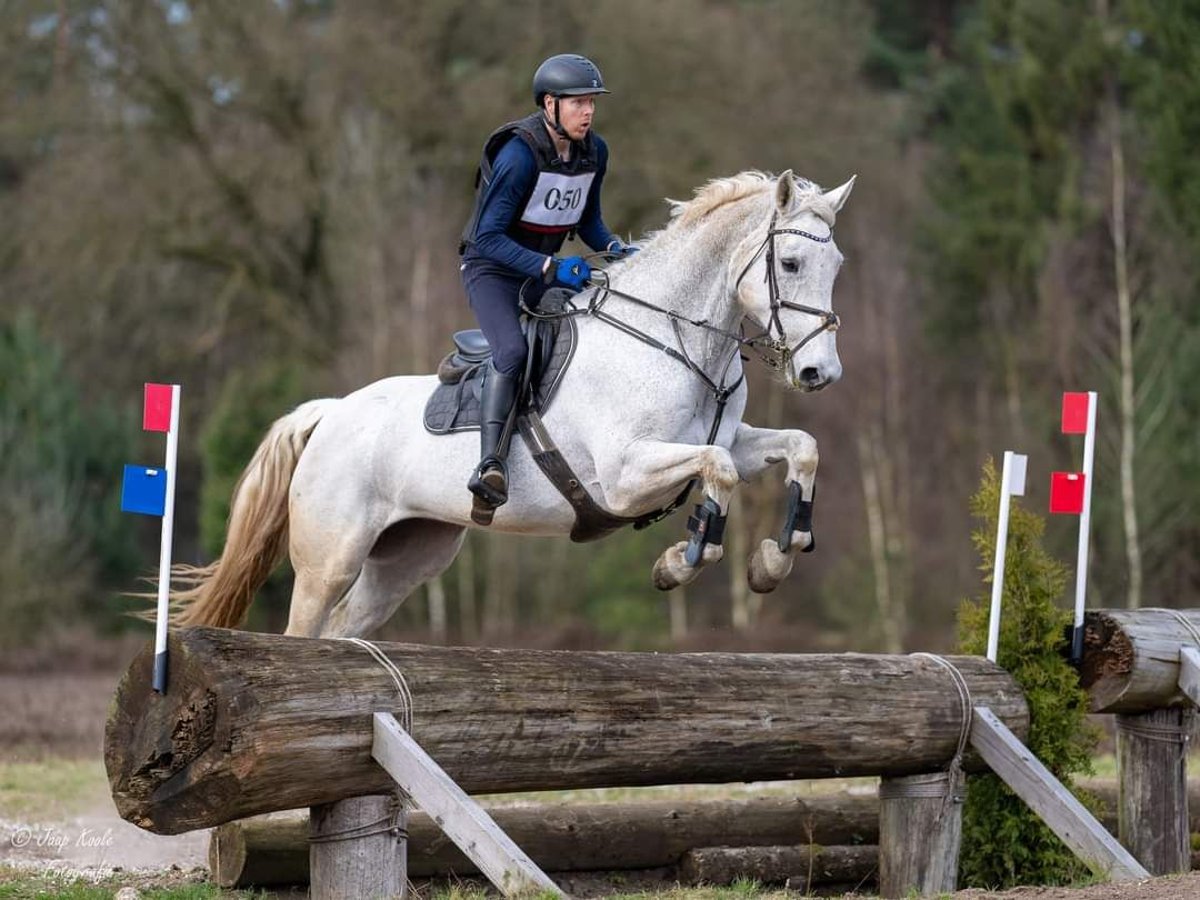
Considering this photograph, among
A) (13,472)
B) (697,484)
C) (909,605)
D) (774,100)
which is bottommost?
(909,605)

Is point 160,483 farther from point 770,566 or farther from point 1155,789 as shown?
point 1155,789

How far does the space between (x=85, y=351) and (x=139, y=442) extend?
2.44 meters

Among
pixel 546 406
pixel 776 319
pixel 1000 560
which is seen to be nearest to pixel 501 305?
pixel 546 406

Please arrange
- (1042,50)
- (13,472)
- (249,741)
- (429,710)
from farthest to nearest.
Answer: (1042,50) < (13,472) < (429,710) < (249,741)

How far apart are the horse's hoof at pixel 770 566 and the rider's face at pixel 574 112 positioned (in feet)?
5.49

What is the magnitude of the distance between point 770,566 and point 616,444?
0.72 meters

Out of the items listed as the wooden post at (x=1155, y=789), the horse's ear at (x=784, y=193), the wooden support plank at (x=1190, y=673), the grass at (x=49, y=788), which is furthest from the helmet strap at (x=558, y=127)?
the grass at (x=49, y=788)

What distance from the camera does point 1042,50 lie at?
22016mm

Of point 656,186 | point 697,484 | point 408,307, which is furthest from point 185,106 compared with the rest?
point 697,484

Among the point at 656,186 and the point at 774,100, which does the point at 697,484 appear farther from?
the point at 774,100

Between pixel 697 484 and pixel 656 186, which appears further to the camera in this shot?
pixel 656 186

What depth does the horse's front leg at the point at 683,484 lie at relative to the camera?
551 cm

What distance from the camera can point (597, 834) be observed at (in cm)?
636

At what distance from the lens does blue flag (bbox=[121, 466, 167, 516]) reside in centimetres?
510
